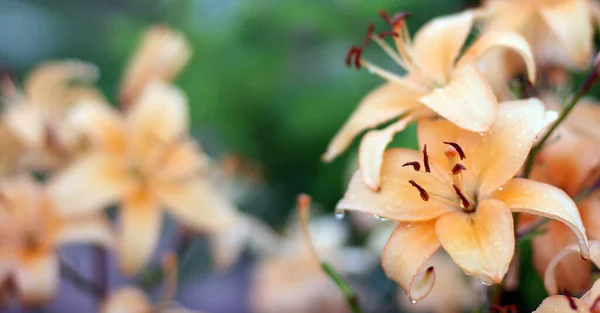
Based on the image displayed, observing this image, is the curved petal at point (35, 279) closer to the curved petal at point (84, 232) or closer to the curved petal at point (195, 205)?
the curved petal at point (84, 232)

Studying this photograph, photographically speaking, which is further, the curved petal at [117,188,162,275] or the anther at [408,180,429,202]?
the curved petal at [117,188,162,275]

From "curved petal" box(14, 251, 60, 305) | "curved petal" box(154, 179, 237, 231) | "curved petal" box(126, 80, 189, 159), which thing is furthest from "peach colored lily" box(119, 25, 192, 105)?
"curved petal" box(14, 251, 60, 305)

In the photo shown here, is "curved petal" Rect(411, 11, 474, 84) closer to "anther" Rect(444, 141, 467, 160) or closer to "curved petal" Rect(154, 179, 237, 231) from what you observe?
"anther" Rect(444, 141, 467, 160)

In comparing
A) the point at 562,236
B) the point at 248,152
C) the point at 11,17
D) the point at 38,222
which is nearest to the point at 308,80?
the point at 248,152

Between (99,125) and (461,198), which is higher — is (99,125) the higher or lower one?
the lower one

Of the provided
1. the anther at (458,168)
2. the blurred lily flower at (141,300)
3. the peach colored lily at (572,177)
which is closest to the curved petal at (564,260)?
the peach colored lily at (572,177)

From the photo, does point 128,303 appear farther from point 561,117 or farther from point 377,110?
point 561,117

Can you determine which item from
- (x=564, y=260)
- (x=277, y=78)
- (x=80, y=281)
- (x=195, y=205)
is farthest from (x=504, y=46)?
(x=277, y=78)
